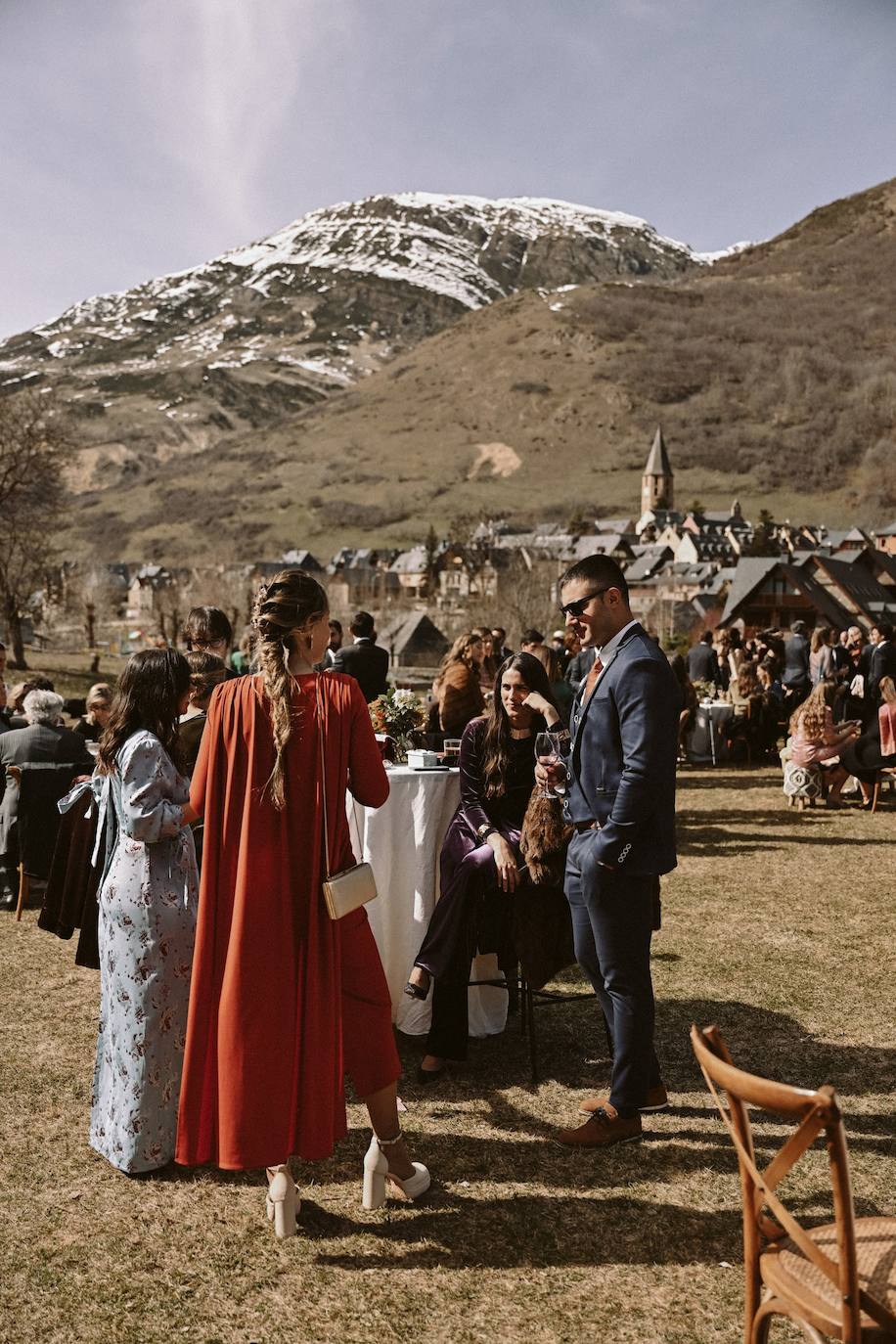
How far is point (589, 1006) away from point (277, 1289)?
2881mm

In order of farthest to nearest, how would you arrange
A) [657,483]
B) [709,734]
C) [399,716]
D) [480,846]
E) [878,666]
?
[657,483] < [709,734] < [878,666] < [399,716] < [480,846]

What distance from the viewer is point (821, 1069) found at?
4977 mm

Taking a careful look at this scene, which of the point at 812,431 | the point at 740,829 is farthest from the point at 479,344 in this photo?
the point at 740,829

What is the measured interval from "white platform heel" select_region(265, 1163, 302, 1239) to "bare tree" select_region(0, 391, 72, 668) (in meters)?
31.5

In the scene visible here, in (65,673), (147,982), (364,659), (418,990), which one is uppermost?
(65,673)

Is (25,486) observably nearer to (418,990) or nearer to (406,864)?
(406,864)

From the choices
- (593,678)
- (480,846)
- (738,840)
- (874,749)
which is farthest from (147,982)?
(874,749)

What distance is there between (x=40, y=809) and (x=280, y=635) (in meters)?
5.35

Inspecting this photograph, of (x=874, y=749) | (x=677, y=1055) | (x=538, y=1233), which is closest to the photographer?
(x=538, y=1233)

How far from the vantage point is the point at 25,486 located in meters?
32.1

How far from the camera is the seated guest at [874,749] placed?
39.0ft

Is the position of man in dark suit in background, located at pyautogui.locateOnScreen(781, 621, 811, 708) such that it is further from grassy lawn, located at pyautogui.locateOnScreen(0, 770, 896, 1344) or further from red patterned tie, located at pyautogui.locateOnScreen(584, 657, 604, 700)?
red patterned tie, located at pyautogui.locateOnScreen(584, 657, 604, 700)

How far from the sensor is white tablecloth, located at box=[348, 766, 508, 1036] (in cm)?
514

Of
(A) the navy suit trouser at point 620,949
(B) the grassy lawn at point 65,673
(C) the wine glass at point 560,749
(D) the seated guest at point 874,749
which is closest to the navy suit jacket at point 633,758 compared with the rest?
(A) the navy suit trouser at point 620,949
